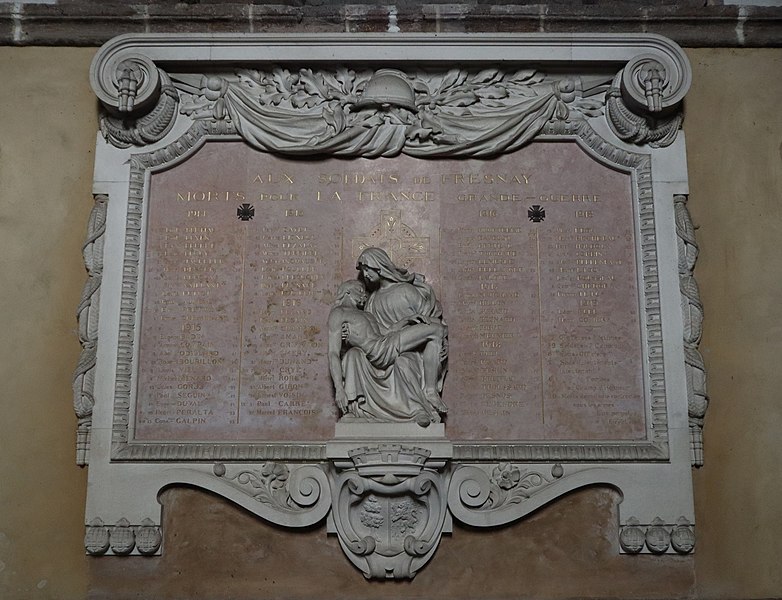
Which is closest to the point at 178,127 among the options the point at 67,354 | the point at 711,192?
the point at 67,354

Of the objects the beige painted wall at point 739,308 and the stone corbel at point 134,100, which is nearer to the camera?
the beige painted wall at point 739,308

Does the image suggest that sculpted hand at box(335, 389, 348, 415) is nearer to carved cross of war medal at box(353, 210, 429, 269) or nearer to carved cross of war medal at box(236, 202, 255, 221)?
carved cross of war medal at box(353, 210, 429, 269)

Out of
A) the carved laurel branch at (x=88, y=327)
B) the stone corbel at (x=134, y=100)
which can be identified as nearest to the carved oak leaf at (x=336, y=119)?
the stone corbel at (x=134, y=100)

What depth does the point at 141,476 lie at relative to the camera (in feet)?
22.1

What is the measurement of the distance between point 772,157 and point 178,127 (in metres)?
4.37

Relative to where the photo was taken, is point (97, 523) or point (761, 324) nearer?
point (97, 523)

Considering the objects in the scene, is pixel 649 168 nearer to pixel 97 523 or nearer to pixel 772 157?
pixel 772 157

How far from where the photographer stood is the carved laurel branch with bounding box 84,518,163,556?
21.7ft

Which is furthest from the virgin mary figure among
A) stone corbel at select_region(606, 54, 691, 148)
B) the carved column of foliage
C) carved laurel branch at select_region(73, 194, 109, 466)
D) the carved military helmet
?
stone corbel at select_region(606, 54, 691, 148)

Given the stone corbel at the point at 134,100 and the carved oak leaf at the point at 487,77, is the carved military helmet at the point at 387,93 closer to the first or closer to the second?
the carved oak leaf at the point at 487,77

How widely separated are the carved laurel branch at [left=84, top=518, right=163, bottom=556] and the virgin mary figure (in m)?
1.49

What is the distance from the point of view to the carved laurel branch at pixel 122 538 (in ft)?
21.7

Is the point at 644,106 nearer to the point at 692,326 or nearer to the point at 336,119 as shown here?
the point at 692,326

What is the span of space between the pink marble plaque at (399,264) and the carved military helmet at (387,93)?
421 mm
